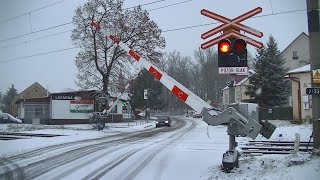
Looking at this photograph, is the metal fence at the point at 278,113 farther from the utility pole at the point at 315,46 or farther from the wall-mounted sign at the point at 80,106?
the utility pole at the point at 315,46

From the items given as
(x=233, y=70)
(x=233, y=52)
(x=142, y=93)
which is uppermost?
(x=142, y=93)

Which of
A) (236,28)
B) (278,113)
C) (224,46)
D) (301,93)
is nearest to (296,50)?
(278,113)

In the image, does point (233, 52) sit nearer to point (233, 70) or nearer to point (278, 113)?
point (233, 70)

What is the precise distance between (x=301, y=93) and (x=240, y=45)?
2860cm

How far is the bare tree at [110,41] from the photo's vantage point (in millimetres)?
42281

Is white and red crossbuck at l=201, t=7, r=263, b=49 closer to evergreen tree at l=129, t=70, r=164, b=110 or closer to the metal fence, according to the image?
the metal fence

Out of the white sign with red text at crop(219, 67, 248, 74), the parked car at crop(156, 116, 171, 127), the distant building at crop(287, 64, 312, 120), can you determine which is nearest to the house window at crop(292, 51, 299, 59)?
the parked car at crop(156, 116, 171, 127)

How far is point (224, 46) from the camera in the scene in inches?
366

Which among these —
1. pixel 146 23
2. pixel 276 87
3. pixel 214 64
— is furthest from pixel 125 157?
pixel 214 64

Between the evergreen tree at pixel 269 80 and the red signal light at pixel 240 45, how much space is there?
124 ft

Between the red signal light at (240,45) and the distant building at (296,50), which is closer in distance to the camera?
the red signal light at (240,45)

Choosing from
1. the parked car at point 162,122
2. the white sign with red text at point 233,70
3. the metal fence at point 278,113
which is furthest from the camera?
the parked car at point 162,122

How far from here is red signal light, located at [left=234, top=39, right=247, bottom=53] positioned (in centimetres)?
924

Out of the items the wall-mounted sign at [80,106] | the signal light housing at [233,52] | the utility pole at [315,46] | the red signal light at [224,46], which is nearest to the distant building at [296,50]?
the wall-mounted sign at [80,106]
